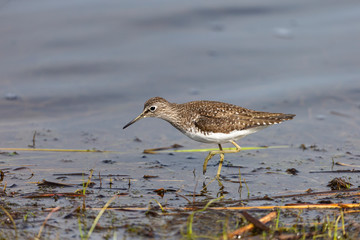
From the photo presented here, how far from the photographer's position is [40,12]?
12.2 metres

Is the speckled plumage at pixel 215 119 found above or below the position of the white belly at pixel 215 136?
above

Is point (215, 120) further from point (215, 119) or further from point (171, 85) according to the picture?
point (171, 85)

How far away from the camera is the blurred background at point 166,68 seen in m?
9.79

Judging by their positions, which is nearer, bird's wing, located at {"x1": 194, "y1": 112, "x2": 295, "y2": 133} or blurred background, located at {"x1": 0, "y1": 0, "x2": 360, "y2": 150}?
bird's wing, located at {"x1": 194, "y1": 112, "x2": 295, "y2": 133}

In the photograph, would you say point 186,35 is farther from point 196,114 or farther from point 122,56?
point 196,114

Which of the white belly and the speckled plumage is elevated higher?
the speckled plumage

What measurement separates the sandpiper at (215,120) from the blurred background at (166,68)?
3.62 ft

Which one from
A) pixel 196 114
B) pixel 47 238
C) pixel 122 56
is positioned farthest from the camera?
pixel 122 56

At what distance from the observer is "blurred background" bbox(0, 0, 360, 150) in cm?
979

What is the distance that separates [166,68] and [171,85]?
20.7 inches

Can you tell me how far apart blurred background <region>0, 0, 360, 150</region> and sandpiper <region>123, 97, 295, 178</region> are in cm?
110

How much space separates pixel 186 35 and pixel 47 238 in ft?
25.8

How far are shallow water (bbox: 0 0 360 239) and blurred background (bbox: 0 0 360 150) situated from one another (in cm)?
3

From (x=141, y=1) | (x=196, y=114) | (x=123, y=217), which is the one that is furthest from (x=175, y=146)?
(x=141, y=1)
